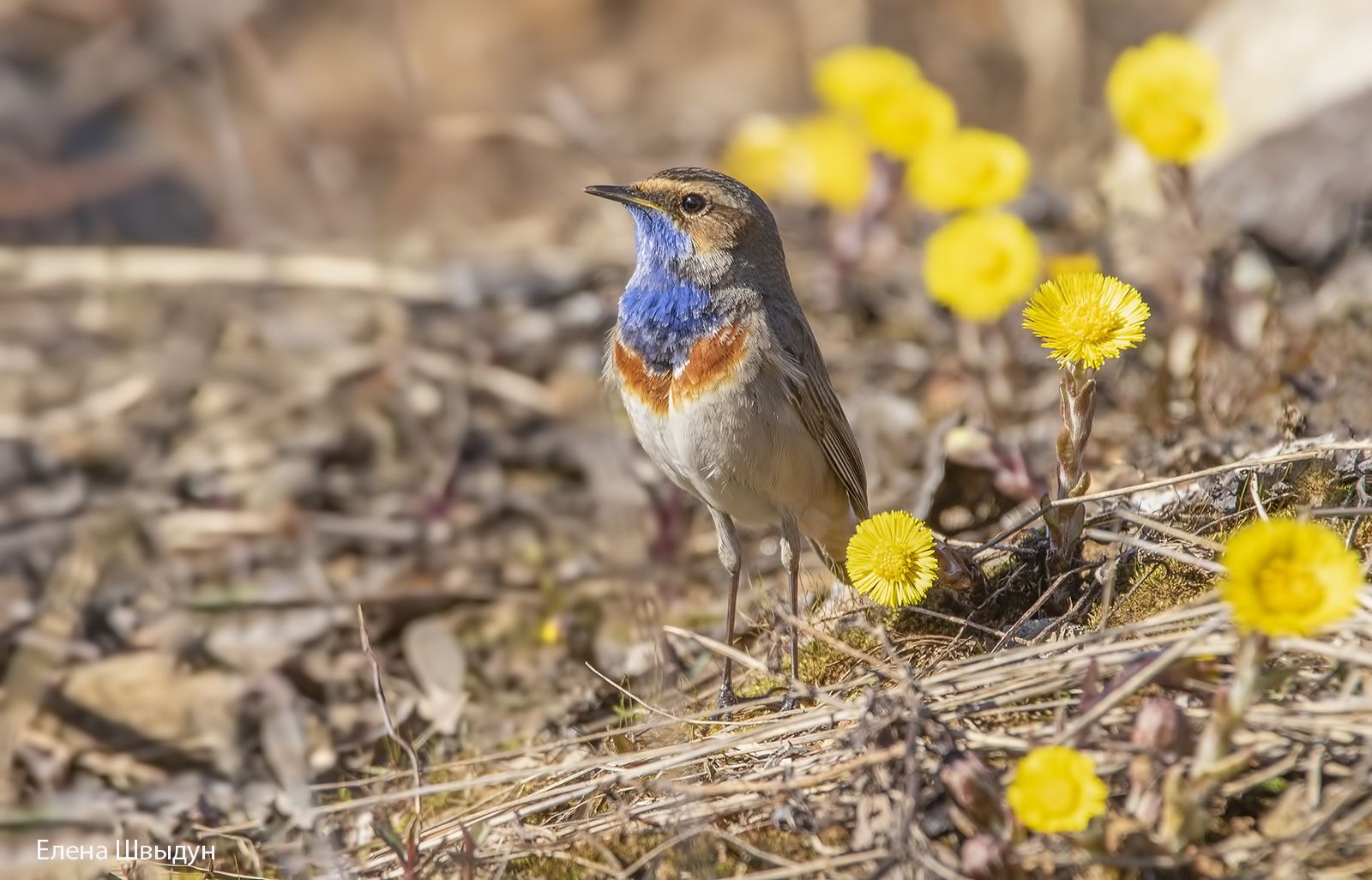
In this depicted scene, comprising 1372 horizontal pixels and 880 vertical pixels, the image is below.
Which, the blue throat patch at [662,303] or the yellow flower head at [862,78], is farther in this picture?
the yellow flower head at [862,78]

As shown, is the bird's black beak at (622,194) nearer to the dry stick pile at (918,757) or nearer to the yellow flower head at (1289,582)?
the dry stick pile at (918,757)

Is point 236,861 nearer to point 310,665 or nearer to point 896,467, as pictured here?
point 310,665

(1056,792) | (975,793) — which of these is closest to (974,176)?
(975,793)

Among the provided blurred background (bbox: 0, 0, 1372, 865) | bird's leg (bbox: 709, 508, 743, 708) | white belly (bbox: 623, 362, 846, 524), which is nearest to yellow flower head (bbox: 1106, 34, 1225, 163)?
blurred background (bbox: 0, 0, 1372, 865)

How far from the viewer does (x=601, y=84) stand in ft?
38.4

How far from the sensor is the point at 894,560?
4.08m

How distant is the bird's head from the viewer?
5.13m

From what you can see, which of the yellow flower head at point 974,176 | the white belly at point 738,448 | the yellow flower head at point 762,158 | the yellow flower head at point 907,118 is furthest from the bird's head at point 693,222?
the yellow flower head at point 762,158

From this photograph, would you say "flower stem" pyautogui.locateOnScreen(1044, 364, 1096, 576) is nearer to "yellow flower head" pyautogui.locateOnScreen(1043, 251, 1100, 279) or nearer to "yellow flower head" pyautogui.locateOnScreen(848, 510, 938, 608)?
"yellow flower head" pyautogui.locateOnScreen(848, 510, 938, 608)

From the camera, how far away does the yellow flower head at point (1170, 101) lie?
574cm

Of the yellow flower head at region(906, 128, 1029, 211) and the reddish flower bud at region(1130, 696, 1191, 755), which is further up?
the yellow flower head at region(906, 128, 1029, 211)

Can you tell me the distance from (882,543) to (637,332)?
1399 millimetres

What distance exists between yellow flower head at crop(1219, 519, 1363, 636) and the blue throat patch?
234 cm

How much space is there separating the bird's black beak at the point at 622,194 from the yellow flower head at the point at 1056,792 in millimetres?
2794
